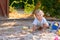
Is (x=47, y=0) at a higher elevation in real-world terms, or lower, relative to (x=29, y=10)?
higher

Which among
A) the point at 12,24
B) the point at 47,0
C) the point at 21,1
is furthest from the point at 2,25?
the point at 21,1

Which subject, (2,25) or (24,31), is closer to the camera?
(24,31)

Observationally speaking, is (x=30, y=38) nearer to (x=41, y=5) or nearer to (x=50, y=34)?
(x=50, y=34)

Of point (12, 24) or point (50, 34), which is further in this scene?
point (12, 24)

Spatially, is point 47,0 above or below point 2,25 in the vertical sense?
above

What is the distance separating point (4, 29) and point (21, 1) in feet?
13.9

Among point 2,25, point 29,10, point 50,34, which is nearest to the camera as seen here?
point 50,34

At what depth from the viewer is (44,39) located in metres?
4.67

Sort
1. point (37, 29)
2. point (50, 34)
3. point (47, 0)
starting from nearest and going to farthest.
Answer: point (50, 34) < point (37, 29) < point (47, 0)

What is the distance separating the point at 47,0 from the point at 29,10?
4.03 feet

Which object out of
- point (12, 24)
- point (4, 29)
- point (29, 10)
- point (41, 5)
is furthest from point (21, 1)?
point (4, 29)

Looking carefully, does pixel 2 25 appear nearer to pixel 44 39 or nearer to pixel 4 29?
pixel 4 29

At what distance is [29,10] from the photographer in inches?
341

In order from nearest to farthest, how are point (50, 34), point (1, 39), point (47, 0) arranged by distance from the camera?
point (1, 39) < point (50, 34) < point (47, 0)
